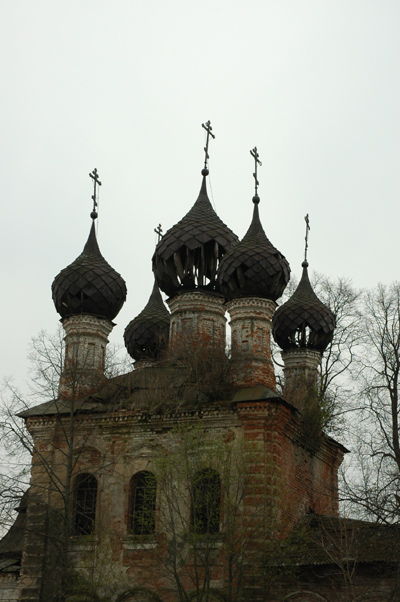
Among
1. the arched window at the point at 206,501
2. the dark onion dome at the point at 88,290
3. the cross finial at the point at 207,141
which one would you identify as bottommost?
the arched window at the point at 206,501

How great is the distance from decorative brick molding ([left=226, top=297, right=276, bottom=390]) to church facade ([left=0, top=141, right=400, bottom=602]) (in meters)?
0.03

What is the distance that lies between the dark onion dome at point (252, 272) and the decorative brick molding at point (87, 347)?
10.2ft

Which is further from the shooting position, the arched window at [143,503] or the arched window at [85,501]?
the arched window at [85,501]

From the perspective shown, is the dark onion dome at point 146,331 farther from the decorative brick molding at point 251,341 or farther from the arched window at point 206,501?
the arched window at point 206,501

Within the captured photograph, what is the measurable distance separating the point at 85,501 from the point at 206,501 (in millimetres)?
Result: 3444

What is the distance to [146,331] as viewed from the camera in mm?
24469

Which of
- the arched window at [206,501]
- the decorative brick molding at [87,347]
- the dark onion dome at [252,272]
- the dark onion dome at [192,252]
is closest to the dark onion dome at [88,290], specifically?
the decorative brick molding at [87,347]

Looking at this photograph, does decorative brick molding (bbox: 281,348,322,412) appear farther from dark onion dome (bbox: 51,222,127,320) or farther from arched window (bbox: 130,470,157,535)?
arched window (bbox: 130,470,157,535)

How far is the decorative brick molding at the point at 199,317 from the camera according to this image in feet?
68.0

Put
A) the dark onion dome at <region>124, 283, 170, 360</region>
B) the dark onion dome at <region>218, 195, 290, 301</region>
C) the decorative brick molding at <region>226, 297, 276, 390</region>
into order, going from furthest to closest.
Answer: the dark onion dome at <region>124, 283, 170, 360</region>
the dark onion dome at <region>218, 195, 290, 301</region>
the decorative brick molding at <region>226, 297, 276, 390</region>

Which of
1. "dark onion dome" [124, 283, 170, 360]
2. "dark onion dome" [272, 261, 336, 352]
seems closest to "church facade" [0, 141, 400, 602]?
"dark onion dome" [272, 261, 336, 352]

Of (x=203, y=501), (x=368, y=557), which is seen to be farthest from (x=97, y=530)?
(x=368, y=557)

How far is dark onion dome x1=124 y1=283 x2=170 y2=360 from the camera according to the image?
24328 millimetres

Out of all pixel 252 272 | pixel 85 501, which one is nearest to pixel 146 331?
pixel 252 272
